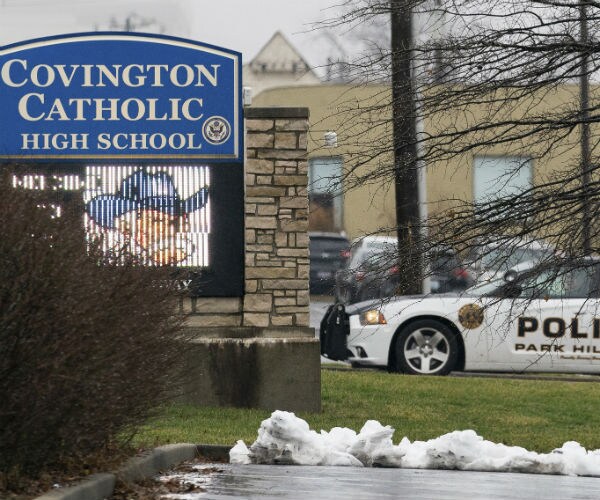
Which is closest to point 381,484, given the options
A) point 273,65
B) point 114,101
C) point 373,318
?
point 114,101

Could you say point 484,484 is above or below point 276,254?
below

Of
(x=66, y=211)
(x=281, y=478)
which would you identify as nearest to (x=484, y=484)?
(x=281, y=478)

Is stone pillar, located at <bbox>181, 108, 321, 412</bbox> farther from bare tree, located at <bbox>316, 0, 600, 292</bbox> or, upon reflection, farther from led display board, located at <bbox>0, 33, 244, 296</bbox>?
bare tree, located at <bbox>316, 0, 600, 292</bbox>

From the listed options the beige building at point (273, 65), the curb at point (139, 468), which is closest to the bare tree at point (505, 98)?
the curb at point (139, 468)

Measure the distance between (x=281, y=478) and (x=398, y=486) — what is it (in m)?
0.80

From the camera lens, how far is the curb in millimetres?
7688

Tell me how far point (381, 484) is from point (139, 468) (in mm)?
1548

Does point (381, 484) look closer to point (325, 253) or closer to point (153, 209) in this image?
point (153, 209)

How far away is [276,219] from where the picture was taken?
14500 mm

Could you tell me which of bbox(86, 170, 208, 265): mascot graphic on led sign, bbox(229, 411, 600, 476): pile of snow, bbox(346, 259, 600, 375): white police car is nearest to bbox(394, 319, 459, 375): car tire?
bbox(346, 259, 600, 375): white police car

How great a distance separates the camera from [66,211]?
8.48 meters

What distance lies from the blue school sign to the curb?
159 inches

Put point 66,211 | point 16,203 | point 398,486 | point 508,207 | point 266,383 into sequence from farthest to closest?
point 266,383 → point 508,207 → point 398,486 → point 66,211 → point 16,203

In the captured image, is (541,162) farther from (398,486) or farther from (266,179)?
(266,179)
